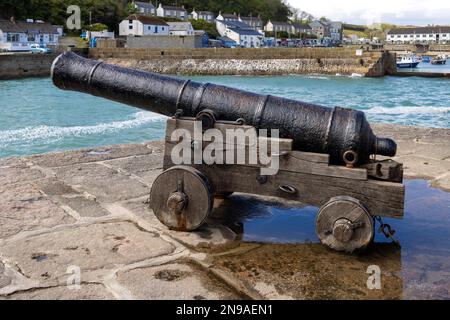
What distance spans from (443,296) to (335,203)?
87cm

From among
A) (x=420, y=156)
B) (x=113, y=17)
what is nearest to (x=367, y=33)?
(x=113, y=17)

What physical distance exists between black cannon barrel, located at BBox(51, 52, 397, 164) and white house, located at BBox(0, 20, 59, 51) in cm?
5588

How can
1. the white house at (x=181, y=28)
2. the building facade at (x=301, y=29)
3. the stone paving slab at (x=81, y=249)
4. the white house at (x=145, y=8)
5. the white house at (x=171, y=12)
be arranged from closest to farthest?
the stone paving slab at (x=81, y=249), the white house at (x=181, y=28), the white house at (x=145, y=8), the white house at (x=171, y=12), the building facade at (x=301, y=29)

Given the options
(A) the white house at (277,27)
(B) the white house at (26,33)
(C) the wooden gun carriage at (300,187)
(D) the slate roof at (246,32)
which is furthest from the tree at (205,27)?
(C) the wooden gun carriage at (300,187)

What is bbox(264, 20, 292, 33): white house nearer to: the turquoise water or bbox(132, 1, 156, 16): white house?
Result: bbox(132, 1, 156, 16): white house

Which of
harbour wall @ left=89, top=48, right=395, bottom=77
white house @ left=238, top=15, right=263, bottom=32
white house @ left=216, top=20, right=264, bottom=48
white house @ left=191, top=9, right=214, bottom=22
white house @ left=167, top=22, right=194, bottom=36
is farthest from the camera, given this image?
white house @ left=238, top=15, right=263, bottom=32

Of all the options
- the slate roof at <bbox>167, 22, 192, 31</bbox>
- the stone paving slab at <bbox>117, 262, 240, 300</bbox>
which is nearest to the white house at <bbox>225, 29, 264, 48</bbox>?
the slate roof at <bbox>167, 22, 192, 31</bbox>

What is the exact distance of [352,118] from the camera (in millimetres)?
3492

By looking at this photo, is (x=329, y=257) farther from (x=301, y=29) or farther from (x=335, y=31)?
(x=335, y=31)

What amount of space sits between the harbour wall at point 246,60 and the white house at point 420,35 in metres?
103

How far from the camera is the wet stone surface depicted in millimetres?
2828

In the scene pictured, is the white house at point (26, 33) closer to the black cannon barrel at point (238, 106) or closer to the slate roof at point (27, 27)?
the slate roof at point (27, 27)

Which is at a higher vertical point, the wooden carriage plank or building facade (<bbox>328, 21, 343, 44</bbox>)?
building facade (<bbox>328, 21, 343, 44</bbox>)

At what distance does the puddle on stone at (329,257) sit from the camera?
2844mm
